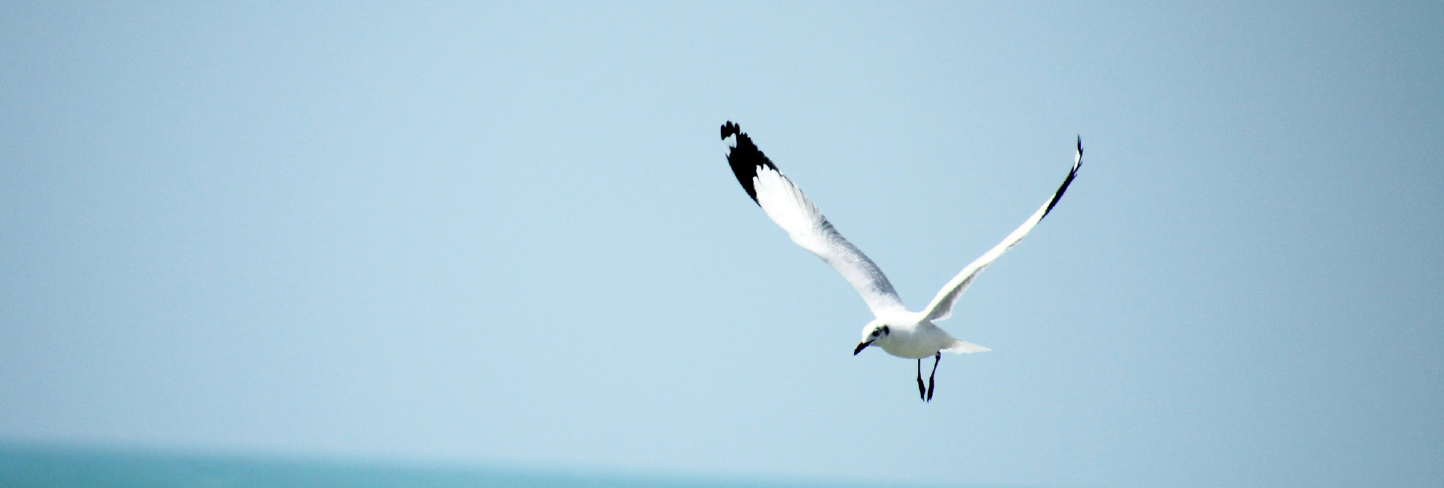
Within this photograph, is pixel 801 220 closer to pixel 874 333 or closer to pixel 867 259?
pixel 867 259

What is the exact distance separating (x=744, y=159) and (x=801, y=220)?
3.34ft

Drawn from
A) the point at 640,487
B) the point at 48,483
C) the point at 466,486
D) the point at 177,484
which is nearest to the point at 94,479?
the point at 177,484

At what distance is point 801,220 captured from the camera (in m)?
11.2

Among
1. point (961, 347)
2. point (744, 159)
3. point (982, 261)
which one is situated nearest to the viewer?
point (982, 261)

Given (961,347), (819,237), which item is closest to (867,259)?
(819,237)

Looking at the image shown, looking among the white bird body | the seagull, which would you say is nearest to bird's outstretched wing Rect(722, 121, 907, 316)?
the seagull

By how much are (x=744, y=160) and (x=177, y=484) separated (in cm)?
6743

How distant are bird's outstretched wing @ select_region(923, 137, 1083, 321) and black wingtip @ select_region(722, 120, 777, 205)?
10.3 ft

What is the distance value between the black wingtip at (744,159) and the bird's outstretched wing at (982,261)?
3.14m

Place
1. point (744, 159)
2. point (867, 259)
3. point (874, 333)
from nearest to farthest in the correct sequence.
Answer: point (874, 333) → point (867, 259) → point (744, 159)

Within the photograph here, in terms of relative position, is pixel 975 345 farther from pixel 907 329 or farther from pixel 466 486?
pixel 466 486

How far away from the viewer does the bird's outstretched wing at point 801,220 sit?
10258 mm

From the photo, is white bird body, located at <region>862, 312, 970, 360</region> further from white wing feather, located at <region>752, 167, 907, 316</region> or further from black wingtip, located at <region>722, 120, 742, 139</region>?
black wingtip, located at <region>722, 120, 742, 139</region>

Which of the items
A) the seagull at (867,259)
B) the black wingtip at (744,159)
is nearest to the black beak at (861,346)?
the seagull at (867,259)
